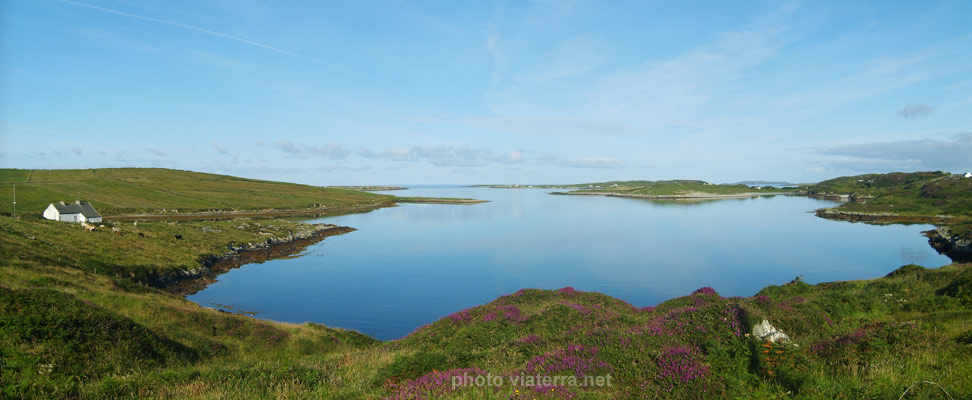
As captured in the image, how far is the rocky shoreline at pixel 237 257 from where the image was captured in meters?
38.0

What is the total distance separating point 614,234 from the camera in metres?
78.1

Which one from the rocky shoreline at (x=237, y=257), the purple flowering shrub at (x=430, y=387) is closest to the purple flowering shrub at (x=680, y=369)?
the purple flowering shrub at (x=430, y=387)

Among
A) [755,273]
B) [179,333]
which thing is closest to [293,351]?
[179,333]

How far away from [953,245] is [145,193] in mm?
173203

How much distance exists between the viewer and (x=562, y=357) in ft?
28.9

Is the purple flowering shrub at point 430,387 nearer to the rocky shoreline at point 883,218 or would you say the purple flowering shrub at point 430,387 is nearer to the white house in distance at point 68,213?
the white house in distance at point 68,213

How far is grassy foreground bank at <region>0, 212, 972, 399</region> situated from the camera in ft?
23.2

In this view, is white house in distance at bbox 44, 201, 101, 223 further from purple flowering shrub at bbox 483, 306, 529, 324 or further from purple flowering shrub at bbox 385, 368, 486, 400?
purple flowering shrub at bbox 385, 368, 486, 400

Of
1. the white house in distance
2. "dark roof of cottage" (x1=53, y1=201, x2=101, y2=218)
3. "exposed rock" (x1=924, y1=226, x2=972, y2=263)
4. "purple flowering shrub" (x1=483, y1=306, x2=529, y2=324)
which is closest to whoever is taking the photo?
"purple flowering shrub" (x1=483, y1=306, x2=529, y2=324)

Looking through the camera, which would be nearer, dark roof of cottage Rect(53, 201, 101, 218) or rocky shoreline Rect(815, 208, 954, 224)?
dark roof of cottage Rect(53, 201, 101, 218)

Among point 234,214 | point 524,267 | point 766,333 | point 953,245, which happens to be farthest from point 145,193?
point 953,245

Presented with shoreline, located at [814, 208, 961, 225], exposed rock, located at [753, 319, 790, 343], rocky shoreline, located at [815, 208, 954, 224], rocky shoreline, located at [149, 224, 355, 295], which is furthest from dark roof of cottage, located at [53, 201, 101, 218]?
rocky shoreline, located at [815, 208, 954, 224]

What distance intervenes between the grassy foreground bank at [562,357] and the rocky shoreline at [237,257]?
21828mm

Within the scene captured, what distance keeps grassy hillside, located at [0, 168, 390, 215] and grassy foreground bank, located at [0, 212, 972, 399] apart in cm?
8782
